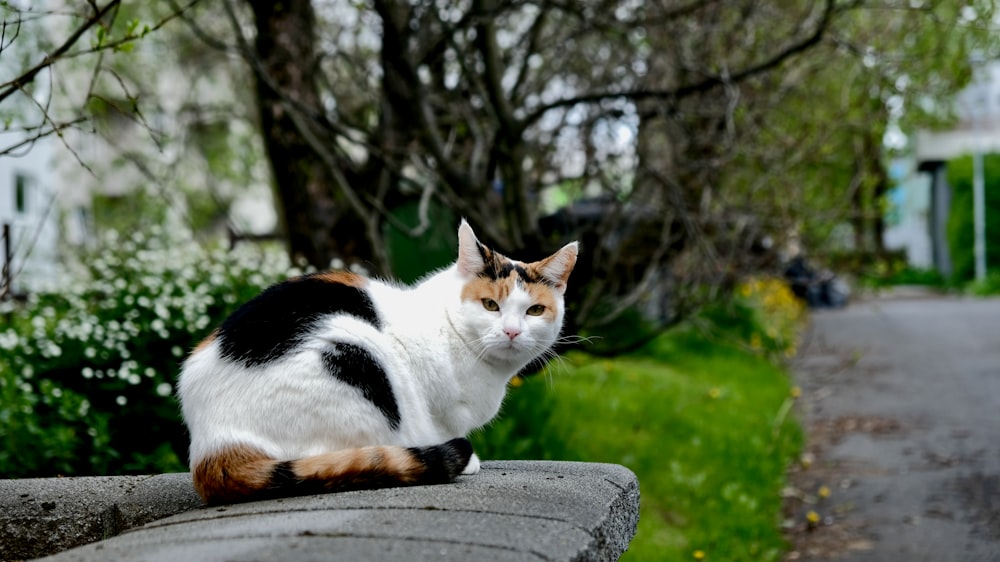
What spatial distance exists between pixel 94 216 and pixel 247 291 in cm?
1039

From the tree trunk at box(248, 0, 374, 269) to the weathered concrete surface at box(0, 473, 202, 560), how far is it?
3633 millimetres

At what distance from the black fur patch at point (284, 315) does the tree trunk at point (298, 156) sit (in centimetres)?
358

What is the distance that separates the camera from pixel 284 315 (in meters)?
2.81

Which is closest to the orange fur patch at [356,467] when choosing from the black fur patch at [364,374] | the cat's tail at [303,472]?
the cat's tail at [303,472]

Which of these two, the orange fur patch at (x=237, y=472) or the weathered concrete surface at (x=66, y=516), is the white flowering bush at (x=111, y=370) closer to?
the weathered concrete surface at (x=66, y=516)

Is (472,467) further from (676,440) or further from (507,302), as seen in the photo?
(676,440)

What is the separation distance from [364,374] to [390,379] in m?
0.11

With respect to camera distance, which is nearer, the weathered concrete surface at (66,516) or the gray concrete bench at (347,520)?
the gray concrete bench at (347,520)

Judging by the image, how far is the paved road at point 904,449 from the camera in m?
5.57

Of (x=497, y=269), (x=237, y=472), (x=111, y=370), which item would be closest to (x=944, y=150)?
(x=111, y=370)

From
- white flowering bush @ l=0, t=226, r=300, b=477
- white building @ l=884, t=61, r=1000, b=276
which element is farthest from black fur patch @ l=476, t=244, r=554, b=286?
white building @ l=884, t=61, r=1000, b=276

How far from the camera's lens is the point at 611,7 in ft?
19.6

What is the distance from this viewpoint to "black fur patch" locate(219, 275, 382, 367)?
272 centimetres

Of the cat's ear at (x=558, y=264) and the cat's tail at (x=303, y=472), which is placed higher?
the cat's ear at (x=558, y=264)
